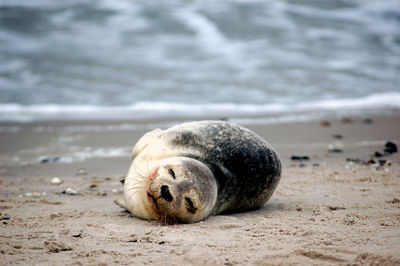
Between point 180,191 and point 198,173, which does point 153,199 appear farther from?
point 198,173

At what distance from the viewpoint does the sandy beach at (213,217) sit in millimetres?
2809

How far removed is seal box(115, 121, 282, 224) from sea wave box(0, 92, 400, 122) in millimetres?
5096

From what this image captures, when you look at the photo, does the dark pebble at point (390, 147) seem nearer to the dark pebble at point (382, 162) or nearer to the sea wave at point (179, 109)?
the dark pebble at point (382, 162)

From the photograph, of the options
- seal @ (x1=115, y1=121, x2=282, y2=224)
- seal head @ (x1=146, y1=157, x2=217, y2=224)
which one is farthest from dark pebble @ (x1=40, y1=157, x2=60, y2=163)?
seal head @ (x1=146, y1=157, x2=217, y2=224)

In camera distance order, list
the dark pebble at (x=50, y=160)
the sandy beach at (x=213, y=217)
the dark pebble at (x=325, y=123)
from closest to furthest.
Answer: the sandy beach at (x=213, y=217), the dark pebble at (x=50, y=160), the dark pebble at (x=325, y=123)

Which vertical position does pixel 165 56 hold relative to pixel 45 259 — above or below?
above

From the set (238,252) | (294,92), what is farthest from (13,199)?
(294,92)

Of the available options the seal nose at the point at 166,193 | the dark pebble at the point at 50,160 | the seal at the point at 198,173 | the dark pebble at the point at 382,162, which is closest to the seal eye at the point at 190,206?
the seal at the point at 198,173

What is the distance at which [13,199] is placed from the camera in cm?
466

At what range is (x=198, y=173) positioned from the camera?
3506mm

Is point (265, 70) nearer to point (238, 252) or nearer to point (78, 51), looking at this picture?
point (78, 51)

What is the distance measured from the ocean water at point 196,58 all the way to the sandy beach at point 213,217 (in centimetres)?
208

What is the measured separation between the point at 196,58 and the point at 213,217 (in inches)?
434

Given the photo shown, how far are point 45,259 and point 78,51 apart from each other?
12.8 meters
